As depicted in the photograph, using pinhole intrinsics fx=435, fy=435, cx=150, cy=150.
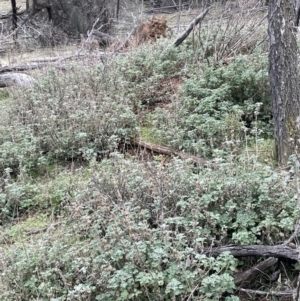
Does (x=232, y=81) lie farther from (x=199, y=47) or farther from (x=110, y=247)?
(x=110, y=247)

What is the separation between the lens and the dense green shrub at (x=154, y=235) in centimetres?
276

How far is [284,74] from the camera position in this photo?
14.2 feet

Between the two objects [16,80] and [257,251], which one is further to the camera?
[16,80]

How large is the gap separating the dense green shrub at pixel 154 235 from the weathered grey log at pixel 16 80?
3753mm

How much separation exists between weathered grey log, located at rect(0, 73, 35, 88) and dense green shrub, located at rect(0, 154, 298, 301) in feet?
12.3

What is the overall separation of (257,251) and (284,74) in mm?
2011

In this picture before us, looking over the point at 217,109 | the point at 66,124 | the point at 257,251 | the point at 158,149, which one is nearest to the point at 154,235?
the point at 257,251

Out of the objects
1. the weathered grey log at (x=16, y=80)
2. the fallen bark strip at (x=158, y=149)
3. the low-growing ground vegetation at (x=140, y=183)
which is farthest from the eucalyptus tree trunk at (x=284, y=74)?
the weathered grey log at (x=16, y=80)

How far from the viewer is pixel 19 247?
344 centimetres

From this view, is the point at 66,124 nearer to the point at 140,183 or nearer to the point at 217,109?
the point at 217,109

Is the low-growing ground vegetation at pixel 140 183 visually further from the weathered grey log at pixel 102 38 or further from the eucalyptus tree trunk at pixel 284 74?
the weathered grey log at pixel 102 38

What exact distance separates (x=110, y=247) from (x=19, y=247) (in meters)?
0.86

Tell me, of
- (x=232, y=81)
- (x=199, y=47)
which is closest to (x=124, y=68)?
(x=199, y=47)

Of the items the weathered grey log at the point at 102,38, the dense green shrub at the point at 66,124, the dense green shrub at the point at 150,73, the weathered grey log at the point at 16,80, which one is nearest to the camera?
the dense green shrub at the point at 66,124
